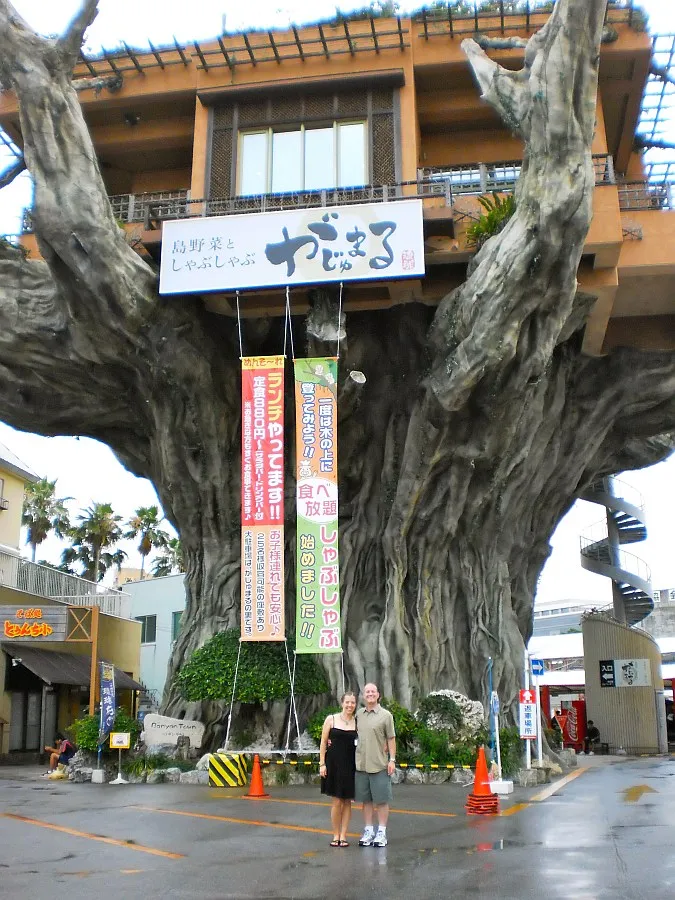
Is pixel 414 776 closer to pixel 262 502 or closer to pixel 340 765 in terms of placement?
pixel 262 502

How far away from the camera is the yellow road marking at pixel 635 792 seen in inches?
436

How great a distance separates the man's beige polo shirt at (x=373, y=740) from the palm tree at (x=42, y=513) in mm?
41455

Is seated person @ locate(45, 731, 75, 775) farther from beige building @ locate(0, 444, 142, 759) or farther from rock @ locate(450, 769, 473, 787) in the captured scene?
rock @ locate(450, 769, 473, 787)

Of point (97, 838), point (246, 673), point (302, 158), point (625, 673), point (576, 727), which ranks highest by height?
point (302, 158)

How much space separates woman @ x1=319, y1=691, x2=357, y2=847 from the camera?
7105 millimetres

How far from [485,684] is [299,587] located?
5322 millimetres

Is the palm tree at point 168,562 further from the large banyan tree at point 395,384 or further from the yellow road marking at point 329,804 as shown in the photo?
the yellow road marking at point 329,804

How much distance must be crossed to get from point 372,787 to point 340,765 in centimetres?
33

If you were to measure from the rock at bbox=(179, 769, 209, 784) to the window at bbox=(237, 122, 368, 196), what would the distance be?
11422mm

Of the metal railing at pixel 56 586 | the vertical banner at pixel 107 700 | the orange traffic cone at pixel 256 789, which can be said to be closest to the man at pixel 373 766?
the orange traffic cone at pixel 256 789

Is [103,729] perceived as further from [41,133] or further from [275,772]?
[41,133]

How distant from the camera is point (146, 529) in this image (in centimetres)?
5000

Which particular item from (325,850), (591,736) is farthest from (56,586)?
(325,850)

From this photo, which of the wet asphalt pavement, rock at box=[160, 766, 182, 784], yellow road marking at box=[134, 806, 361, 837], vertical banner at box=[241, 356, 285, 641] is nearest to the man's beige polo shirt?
the wet asphalt pavement
